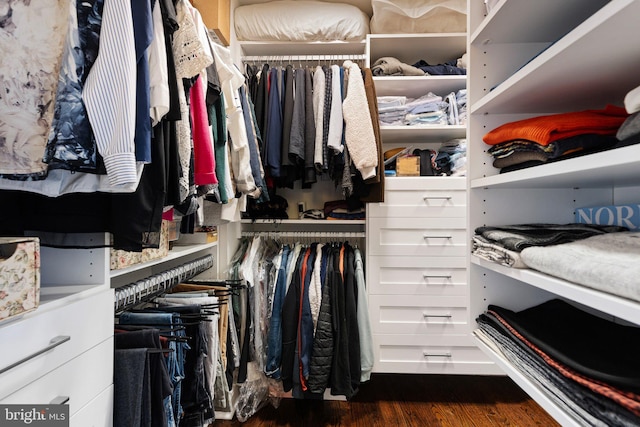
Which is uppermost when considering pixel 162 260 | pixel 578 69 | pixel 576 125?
pixel 578 69

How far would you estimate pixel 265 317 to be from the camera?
165 cm

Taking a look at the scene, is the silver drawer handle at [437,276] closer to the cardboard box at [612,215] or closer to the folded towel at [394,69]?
the cardboard box at [612,215]

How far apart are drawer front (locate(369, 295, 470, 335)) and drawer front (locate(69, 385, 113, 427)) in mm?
1175

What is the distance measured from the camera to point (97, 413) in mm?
794

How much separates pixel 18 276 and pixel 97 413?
1.44 ft

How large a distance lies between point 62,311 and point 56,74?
495 millimetres

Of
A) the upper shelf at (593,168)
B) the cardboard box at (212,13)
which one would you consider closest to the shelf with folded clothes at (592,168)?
the upper shelf at (593,168)

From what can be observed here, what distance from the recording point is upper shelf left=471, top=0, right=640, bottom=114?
0.48 meters

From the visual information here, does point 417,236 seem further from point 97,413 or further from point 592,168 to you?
point 97,413

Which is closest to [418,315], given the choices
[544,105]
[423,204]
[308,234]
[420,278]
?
[420,278]

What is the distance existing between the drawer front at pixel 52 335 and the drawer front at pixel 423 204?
1246mm

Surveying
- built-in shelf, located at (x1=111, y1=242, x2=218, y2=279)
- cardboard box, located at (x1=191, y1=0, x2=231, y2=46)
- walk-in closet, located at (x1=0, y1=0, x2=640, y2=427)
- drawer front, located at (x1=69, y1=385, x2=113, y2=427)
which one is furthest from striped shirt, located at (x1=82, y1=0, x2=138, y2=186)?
cardboard box, located at (x1=191, y1=0, x2=231, y2=46)

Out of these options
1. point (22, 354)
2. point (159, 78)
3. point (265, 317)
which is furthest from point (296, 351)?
point (159, 78)

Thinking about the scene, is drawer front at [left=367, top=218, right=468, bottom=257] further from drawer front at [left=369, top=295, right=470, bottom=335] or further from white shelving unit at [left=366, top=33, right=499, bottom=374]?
drawer front at [left=369, top=295, right=470, bottom=335]
